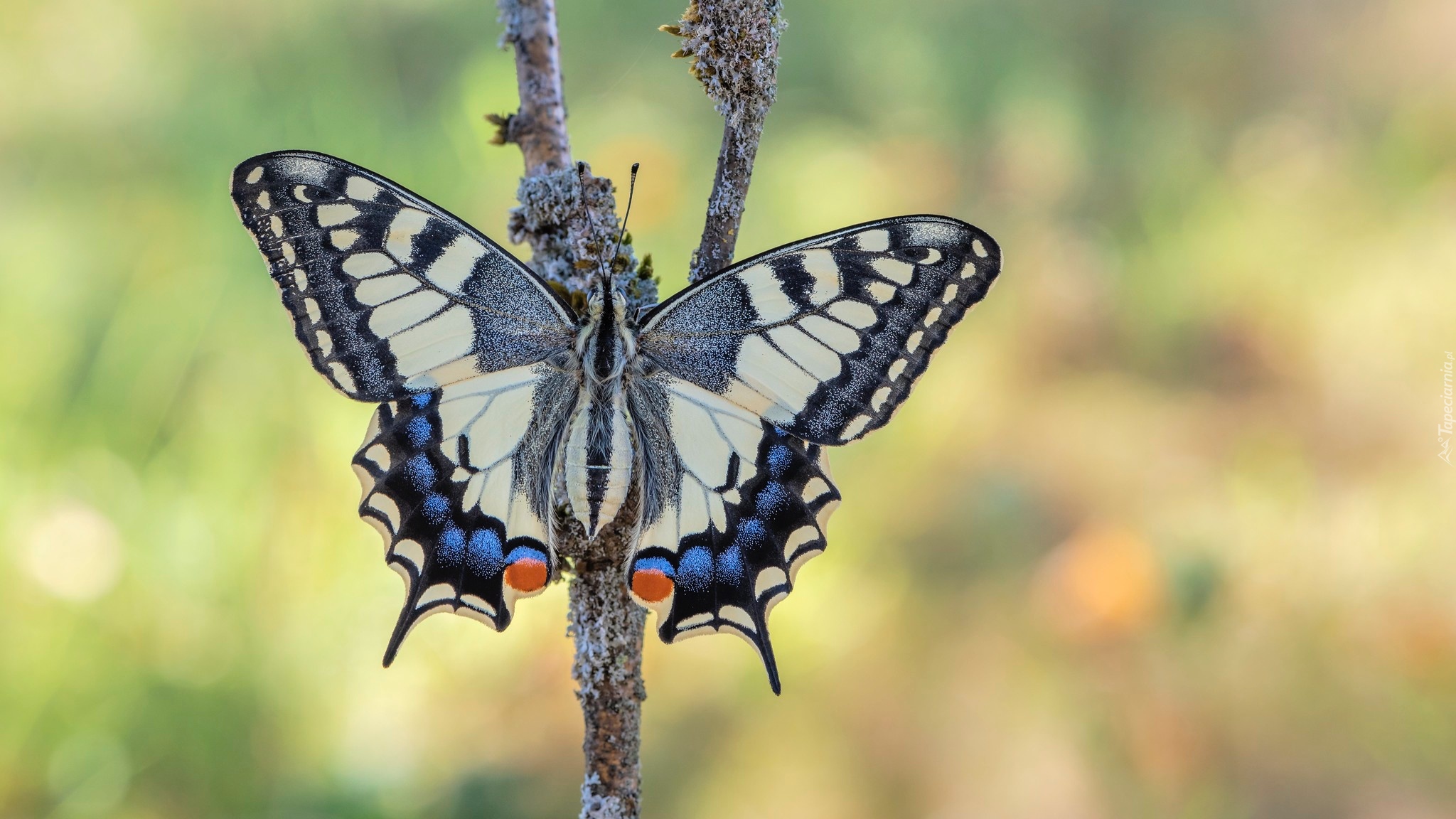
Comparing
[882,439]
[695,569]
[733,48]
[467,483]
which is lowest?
[695,569]

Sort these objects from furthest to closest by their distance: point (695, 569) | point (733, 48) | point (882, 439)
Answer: point (882, 439) → point (695, 569) → point (733, 48)

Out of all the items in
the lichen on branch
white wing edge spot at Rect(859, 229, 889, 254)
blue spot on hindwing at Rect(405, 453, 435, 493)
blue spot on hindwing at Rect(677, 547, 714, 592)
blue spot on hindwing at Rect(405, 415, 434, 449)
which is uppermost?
the lichen on branch

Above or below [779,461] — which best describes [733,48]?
above

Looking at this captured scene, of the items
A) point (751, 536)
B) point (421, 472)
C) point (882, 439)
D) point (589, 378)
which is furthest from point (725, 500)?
point (882, 439)

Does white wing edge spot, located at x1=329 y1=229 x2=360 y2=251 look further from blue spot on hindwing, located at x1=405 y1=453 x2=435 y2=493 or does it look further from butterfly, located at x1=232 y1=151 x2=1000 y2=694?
blue spot on hindwing, located at x1=405 y1=453 x2=435 y2=493

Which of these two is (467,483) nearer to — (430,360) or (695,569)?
(430,360)

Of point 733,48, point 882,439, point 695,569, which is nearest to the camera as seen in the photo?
point 733,48

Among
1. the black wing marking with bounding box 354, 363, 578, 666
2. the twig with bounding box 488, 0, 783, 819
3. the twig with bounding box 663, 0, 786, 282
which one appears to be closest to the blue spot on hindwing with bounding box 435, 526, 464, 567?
the black wing marking with bounding box 354, 363, 578, 666
